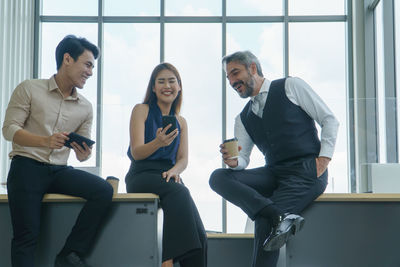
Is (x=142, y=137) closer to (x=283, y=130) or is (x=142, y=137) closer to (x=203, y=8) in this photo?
(x=283, y=130)

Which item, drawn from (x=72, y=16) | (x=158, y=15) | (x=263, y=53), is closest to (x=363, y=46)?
(x=263, y=53)

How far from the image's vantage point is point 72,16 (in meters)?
7.82

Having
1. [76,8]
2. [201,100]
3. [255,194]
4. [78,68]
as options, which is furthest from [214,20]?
[255,194]

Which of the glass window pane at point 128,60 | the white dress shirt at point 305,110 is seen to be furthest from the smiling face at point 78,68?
the glass window pane at point 128,60

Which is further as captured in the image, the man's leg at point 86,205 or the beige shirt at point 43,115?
the beige shirt at point 43,115

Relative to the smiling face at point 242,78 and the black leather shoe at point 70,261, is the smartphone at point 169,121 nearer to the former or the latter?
the smiling face at point 242,78

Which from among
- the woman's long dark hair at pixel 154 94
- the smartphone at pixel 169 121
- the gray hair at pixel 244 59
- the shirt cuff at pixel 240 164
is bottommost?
the shirt cuff at pixel 240 164

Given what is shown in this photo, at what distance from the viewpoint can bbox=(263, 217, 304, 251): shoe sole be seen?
8.48 feet

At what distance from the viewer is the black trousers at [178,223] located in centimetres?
275

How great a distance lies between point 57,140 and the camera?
273cm

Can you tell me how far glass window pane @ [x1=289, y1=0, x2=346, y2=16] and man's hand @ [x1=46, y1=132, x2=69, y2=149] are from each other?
5.50 m

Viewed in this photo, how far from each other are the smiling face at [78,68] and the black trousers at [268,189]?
0.82 metres

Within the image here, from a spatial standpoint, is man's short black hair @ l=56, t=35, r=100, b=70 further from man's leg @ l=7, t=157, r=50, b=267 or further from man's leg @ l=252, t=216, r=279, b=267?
man's leg @ l=252, t=216, r=279, b=267

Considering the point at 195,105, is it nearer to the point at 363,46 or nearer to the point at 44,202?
the point at 363,46
